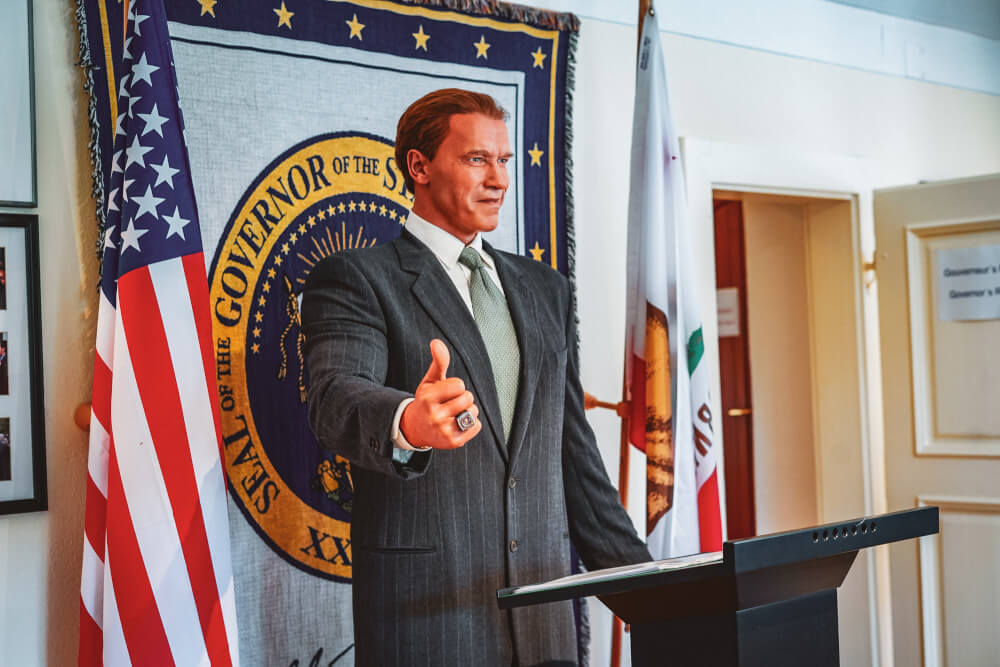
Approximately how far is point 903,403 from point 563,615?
1819 millimetres

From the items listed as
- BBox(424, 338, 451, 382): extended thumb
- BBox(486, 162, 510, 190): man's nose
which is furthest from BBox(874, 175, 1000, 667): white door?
BBox(424, 338, 451, 382): extended thumb

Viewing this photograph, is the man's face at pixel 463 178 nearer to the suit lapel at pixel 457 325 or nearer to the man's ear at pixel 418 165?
the man's ear at pixel 418 165

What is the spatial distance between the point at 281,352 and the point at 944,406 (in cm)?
208

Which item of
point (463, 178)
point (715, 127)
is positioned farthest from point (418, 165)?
point (715, 127)

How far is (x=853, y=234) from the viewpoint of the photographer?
3092mm

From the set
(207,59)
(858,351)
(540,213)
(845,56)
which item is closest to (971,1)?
(845,56)

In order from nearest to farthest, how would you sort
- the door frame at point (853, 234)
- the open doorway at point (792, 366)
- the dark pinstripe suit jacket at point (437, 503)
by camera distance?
the dark pinstripe suit jacket at point (437, 503) < the door frame at point (853, 234) < the open doorway at point (792, 366)

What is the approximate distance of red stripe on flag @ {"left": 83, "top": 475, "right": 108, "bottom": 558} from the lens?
5.25 ft

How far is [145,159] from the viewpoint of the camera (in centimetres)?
160

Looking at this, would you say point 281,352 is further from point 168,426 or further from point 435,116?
point 435,116

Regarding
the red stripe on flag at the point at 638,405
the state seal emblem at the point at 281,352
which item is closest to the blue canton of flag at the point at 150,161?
the state seal emblem at the point at 281,352

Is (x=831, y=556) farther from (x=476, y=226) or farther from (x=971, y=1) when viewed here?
(x=971, y=1)

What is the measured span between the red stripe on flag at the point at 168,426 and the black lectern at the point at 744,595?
738 millimetres

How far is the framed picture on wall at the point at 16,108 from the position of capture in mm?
1720
